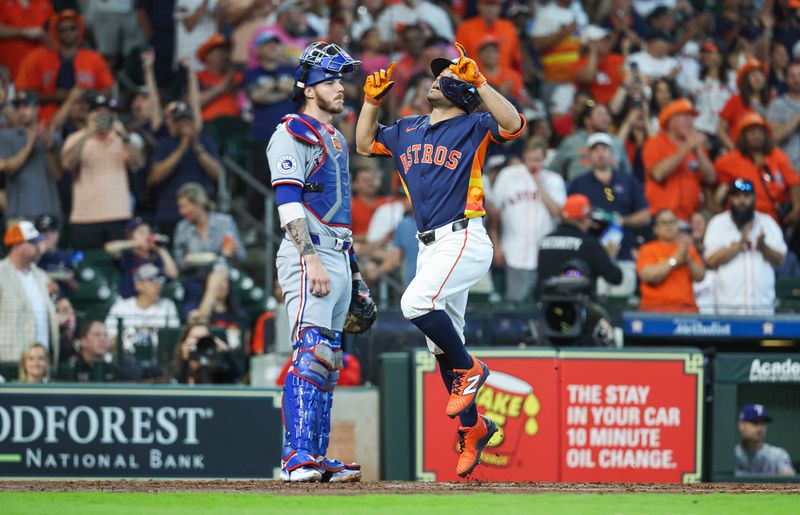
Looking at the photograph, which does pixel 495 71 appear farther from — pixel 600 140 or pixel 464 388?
pixel 464 388

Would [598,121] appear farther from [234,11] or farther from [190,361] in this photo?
[190,361]

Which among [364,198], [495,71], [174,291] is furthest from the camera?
[495,71]

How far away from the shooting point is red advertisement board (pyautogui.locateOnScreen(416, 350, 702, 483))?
9844 millimetres

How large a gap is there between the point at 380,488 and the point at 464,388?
2.17 ft

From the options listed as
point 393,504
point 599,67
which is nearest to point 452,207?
point 393,504

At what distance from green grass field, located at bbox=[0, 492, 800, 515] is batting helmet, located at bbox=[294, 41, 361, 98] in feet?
7.25

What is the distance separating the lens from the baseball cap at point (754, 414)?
9930mm

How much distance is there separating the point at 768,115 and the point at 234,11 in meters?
5.80

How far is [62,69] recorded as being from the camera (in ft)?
44.3

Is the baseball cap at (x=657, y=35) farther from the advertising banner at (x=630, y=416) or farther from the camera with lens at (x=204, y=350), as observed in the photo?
the camera with lens at (x=204, y=350)

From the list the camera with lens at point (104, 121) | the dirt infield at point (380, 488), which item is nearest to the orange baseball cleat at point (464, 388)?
the dirt infield at point (380, 488)

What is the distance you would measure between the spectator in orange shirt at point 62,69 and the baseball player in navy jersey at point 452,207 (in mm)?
6886

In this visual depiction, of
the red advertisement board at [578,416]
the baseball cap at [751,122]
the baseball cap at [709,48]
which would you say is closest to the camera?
the red advertisement board at [578,416]

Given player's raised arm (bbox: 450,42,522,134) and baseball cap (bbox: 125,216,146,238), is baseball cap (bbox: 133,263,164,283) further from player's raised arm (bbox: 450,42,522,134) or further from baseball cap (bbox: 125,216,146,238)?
player's raised arm (bbox: 450,42,522,134)
